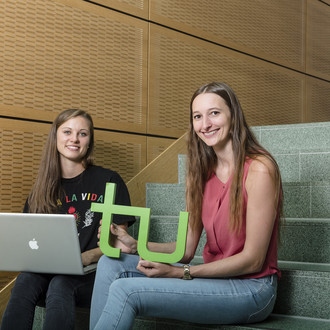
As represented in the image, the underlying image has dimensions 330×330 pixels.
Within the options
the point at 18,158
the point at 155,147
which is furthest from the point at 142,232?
the point at 155,147

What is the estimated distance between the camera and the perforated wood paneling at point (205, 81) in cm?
354

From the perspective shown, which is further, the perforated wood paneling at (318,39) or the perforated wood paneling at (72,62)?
the perforated wood paneling at (318,39)

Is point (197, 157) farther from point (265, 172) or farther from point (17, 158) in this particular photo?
point (17, 158)

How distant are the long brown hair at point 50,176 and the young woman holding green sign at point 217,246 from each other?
2.05 ft

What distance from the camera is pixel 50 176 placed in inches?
96.3

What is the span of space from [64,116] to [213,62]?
1768 mm

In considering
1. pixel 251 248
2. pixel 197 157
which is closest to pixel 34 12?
pixel 197 157

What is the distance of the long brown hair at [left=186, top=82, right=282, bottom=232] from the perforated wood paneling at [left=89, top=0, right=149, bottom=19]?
5.00ft

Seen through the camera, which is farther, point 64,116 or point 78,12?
point 78,12

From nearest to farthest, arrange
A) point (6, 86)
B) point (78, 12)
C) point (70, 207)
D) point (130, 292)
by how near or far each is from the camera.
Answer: point (130, 292) → point (70, 207) → point (6, 86) → point (78, 12)

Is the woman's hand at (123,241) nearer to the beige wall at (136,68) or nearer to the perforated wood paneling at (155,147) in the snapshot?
the beige wall at (136,68)

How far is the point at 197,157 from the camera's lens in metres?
1.98

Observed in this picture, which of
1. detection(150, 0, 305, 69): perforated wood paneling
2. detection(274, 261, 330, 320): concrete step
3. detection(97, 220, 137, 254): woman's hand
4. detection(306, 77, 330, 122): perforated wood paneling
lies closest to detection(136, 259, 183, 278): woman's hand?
detection(97, 220, 137, 254): woman's hand

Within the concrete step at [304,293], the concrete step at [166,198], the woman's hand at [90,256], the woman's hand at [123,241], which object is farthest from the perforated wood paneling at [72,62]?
the concrete step at [304,293]
